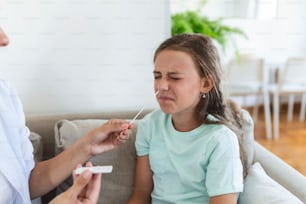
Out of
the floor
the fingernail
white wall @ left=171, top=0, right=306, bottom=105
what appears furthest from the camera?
white wall @ left=171, top=0, right=306, bottom=105

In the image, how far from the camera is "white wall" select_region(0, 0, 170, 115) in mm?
1271

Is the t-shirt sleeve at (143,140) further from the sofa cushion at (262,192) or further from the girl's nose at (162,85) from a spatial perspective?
the sofa cushion at (262,192)

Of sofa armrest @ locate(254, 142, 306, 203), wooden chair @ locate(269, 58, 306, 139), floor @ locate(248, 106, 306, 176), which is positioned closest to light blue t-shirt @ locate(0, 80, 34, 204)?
sofa armrest @ locate(254, 142, 306, 203)

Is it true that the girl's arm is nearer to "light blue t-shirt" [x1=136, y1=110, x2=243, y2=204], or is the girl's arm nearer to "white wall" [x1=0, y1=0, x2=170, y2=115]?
"light blue t-shirt" [x1=136, y1=110, x2=243, y2=204]

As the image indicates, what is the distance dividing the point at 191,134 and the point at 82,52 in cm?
50

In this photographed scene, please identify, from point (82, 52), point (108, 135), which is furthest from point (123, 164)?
point (82, 52)

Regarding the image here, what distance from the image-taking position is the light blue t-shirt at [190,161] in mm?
925

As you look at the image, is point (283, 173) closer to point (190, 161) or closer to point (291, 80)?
point (190, 161)

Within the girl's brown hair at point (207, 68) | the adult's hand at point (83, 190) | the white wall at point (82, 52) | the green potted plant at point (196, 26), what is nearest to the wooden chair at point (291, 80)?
the green potted plant at point (196, 26)

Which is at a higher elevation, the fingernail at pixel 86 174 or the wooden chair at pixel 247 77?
the fingernail at pixel 86 174

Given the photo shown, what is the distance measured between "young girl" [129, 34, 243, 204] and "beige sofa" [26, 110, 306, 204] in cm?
7

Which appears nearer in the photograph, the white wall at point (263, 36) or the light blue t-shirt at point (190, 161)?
the light blue t-shirt at point (190, 161)

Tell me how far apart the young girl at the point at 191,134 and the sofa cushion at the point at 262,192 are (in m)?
0.06

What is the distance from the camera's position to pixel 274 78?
10.9ft
